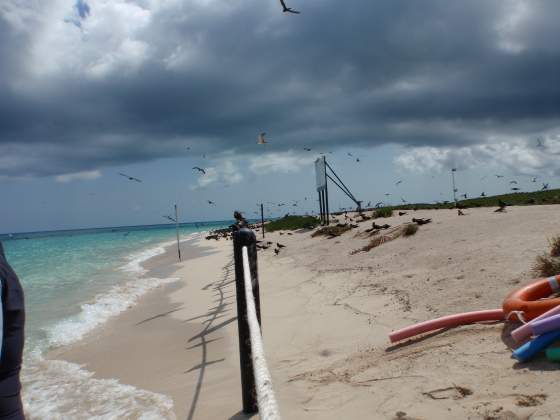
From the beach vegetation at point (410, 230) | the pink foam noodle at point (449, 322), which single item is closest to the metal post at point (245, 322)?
the pink foam noodle at point (449, 322)

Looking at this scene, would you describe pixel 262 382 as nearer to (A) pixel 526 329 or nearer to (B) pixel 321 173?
(A) pixel 526 329

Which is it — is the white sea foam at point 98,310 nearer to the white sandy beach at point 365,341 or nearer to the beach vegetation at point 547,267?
the white sandy beach at point 365,341

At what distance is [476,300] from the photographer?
5.54m

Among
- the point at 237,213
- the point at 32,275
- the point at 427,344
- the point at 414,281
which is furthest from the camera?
the point at 32,275

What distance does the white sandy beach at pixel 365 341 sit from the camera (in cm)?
336

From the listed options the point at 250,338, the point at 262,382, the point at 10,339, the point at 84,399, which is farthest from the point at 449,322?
the point at 84,399

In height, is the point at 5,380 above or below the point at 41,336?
above

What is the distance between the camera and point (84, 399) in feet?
17.4

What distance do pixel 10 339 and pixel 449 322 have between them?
4134mm

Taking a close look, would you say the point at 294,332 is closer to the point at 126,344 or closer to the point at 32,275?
the point at 126,344

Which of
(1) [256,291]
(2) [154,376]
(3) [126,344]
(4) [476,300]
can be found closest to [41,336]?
(3) [126,344]

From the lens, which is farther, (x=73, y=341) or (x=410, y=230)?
(x=410, y=230)

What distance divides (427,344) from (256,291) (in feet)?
6.27

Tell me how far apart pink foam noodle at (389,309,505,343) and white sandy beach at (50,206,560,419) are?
13cm
